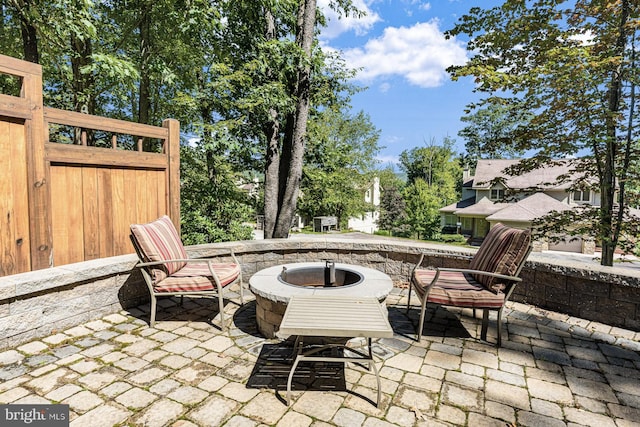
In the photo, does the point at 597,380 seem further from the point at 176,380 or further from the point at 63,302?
the point at 63,302

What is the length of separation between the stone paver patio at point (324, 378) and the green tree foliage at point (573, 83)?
1.96m

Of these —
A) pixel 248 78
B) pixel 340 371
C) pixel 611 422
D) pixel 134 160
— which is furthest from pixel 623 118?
pixel 134 160

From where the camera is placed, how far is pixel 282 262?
4.32 m

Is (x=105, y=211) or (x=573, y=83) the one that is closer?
(x=105, y=211)

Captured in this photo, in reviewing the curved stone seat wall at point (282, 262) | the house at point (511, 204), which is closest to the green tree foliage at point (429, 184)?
the house at point (511, 204)

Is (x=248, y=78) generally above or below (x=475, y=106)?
above

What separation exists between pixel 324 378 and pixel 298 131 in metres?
3.77

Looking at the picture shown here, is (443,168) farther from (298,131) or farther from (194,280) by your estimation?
(194,280)

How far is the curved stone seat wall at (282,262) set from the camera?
8.10ft

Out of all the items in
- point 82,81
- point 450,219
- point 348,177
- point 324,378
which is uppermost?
point 82,81

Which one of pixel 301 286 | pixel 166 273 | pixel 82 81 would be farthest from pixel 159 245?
pixel 82 81

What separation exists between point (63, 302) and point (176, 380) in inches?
57.0

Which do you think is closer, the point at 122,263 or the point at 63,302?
the point at 63,302

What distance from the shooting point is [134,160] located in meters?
3.52
